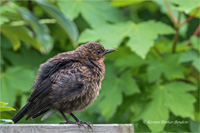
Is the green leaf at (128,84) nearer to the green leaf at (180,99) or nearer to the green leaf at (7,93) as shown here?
the green leaf at (180,99)

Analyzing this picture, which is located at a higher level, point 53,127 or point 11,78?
point 53,127

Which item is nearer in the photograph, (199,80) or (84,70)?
(84,70)

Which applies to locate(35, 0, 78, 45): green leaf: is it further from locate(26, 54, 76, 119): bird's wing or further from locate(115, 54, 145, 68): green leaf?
locate(26, 54, 76, 119): bird's wing

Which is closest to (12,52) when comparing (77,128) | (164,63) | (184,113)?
(164,63)

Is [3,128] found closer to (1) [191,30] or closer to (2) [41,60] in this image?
(2) [41,60]

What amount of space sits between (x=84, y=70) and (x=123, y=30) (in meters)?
1.24

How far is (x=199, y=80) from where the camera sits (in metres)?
4.55

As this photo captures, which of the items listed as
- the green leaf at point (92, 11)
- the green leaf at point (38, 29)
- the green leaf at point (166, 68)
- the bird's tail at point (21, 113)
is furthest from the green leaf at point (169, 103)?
the green leaf at point (38, 29)

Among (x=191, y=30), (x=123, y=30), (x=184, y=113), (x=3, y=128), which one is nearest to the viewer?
(x=3, y=128)

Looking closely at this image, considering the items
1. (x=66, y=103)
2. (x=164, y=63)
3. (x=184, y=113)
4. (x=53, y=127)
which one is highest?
(x=53, y=127)

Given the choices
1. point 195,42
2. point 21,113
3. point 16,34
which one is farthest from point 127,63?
point 21,113

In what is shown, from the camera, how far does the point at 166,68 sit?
446 centimetres

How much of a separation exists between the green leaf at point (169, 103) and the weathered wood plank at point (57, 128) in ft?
4.34

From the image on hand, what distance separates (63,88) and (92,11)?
180 cm
